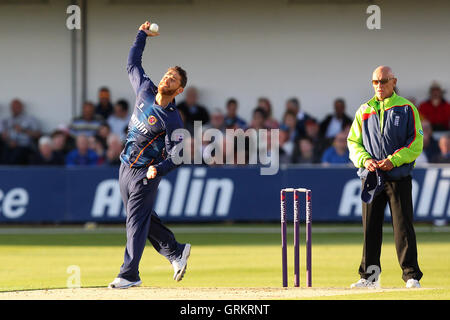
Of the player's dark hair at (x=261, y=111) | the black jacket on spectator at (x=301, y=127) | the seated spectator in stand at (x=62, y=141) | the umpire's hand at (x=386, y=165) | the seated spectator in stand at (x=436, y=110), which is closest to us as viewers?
the umpire's hand at (x=386, y=165)

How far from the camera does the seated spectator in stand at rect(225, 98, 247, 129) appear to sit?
23.6 m

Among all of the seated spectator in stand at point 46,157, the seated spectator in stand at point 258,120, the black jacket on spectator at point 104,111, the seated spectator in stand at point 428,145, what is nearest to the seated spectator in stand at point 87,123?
the black jacket on spectator at point 104,111

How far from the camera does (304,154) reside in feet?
72.3

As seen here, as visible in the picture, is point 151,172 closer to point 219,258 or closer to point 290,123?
point 219,258

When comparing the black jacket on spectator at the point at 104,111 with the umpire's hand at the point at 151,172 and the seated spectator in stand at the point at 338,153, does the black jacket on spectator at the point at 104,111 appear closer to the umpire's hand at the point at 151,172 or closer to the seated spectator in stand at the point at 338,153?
the seated spectator in stand at the point at 338,153

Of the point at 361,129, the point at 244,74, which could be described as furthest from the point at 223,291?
the point at 244,74

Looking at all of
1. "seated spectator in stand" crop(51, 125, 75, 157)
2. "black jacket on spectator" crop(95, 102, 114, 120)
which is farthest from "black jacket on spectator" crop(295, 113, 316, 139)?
"seated spectator in stand" crop(51, 125, 75, 157)

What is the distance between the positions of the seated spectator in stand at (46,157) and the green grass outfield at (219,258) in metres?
1.37

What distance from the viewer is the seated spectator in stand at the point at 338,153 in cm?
2157

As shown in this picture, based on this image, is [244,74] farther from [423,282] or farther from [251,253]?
[423,282]

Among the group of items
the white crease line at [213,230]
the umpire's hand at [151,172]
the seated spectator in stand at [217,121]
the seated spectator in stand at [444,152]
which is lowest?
the white crease line at [213,230]

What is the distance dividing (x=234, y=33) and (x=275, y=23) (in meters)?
1.03

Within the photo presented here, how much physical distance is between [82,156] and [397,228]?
11240 millimetres

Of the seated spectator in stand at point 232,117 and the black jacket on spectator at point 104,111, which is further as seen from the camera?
the black jacket on spectator at point 104,111
